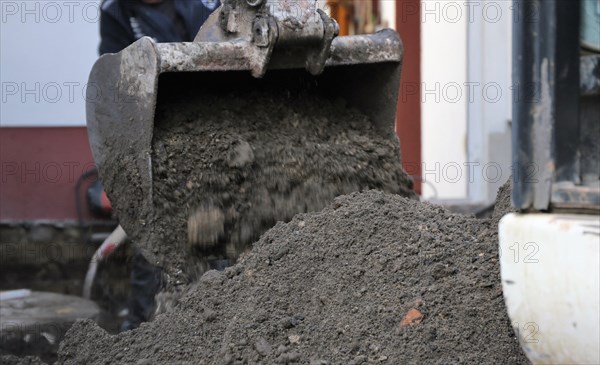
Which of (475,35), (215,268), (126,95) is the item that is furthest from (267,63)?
(475,35)

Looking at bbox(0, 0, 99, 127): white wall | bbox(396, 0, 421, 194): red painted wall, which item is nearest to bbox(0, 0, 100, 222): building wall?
bbox(0, 0, 99, 127): white wall

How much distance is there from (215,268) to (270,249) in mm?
425

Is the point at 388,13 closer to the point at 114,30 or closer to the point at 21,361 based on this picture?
Result: the point at 114,30

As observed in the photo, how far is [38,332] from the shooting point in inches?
178

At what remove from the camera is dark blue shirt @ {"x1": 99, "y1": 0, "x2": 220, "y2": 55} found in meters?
4.65

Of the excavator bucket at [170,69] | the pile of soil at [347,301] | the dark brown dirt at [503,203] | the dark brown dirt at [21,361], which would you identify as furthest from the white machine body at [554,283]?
the dark brown dirt at [21,361]

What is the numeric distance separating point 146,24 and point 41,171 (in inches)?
77.5

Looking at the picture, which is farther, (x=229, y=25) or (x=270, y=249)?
(x=229, y=25)

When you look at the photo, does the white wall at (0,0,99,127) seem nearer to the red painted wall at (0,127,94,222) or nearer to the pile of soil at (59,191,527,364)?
the red painted wall at (0,127,94,222)

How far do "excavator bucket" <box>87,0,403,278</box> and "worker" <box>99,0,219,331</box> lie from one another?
0.99m

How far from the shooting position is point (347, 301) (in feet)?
9.38

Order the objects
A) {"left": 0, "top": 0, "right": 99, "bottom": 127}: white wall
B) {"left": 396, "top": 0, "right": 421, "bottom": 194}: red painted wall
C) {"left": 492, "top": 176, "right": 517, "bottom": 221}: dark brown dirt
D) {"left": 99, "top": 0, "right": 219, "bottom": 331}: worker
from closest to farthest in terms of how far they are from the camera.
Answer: {"left": 492, "top": 176, "right": 517, "bottom": 221}: dark brown dirt
{"left": 99, "top": 0, "right": 219, "bottom": 331}: worker
{"left": 0, "top": 0, "right": 99, "bottom": 127}: white wall
{"left": 396, "top": 0, "right": 421, "bottom": 194}: red painted wall

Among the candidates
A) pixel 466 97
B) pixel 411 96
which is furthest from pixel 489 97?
pixel 411 96

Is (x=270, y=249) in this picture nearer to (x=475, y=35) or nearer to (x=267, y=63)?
(x=267, y=63)
